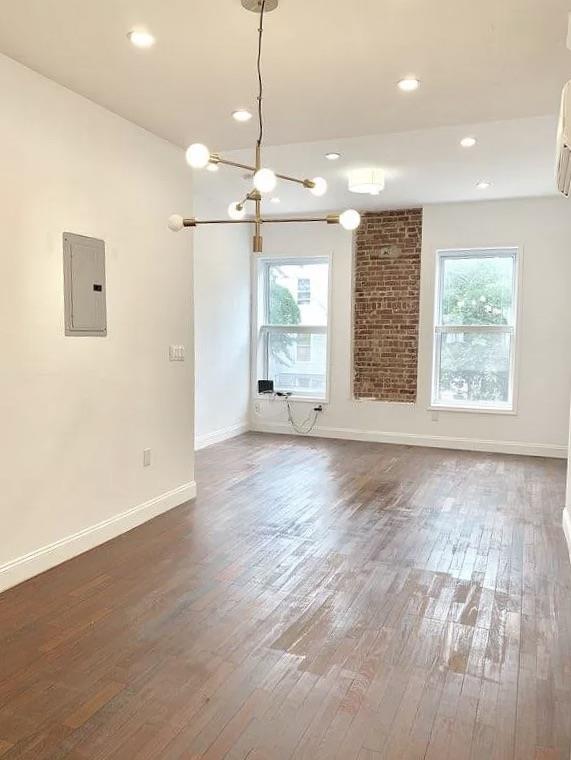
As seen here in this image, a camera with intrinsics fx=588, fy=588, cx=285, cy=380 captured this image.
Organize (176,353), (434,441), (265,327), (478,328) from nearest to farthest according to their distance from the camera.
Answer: (176,353)
(478,328)
(434,441)
(265,327)

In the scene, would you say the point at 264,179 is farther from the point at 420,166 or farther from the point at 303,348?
the point at 303,348

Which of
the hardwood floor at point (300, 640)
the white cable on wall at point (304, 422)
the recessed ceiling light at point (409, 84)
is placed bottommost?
the hardwood floor at point (300, 640)

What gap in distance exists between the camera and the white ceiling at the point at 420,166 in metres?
4.24

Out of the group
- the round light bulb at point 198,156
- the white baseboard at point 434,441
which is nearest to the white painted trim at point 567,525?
the white baseboard at point 434,441

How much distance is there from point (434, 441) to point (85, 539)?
456cm

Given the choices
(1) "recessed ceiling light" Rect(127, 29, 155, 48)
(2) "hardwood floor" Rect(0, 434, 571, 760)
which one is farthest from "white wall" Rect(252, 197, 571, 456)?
(1) "recessed ceiling light" Rect(127, 29, 155, 48)

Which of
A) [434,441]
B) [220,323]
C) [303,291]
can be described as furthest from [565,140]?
[303,291]

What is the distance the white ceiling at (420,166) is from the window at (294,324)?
1062 mm

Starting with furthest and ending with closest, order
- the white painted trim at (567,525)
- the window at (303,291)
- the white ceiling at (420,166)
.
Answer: the window at (303,291) < the white ceiling at (420,166) < the white painted trim at (567,525)

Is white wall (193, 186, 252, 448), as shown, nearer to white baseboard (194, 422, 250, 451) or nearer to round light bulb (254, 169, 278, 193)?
white baseboard (194, 422, 250, 451)

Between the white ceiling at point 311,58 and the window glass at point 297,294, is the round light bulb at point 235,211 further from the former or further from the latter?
the window glass at point 297,294

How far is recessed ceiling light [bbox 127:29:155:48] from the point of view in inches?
103

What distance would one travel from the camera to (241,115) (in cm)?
356

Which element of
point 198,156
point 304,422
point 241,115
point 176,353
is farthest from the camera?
point 304,422
